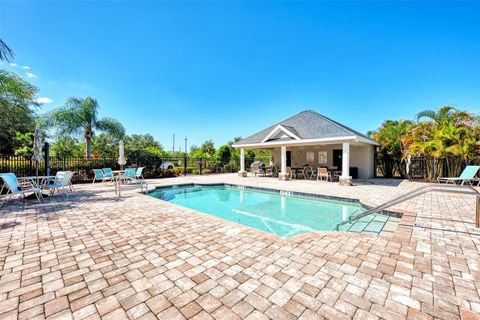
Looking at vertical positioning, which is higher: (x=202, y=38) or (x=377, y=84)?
(x=202, y=38)

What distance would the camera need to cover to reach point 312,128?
15078 millimetres

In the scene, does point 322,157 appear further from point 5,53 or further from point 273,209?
point 5,53

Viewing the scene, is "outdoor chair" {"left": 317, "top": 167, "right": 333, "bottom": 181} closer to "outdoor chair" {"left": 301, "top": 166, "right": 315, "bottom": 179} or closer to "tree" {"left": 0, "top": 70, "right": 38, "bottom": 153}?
"outdoor chair" {"left": 301, "top": 166, "right": 315, "bottom": 179}

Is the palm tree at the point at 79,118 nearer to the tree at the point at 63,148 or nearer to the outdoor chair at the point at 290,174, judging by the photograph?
the tree at the point at 63,148

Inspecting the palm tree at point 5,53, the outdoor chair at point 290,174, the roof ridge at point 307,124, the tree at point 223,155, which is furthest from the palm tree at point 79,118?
the outdoor chair at point 290,174

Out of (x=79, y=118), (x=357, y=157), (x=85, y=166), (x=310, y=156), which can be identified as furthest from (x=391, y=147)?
(x=79, y=118)

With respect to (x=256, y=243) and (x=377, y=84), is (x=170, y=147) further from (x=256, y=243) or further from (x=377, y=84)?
(x=256, y=243)

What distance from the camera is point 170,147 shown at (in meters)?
58.8

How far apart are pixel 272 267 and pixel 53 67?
17.9 metres

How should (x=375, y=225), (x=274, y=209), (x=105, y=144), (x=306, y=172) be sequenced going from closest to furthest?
(x=375, y=225) → (x=274, y=209) → (x=306, y=172) → (x=105, y=144)

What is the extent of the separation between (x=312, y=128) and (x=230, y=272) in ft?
46.5

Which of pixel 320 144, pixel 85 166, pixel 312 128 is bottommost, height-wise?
pixel 85 166

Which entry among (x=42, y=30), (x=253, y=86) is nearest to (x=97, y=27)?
(x=42, y=30)

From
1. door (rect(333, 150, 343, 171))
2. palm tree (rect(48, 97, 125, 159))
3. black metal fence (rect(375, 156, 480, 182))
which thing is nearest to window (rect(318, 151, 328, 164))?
door (rect(333, 150, 343, 171))
